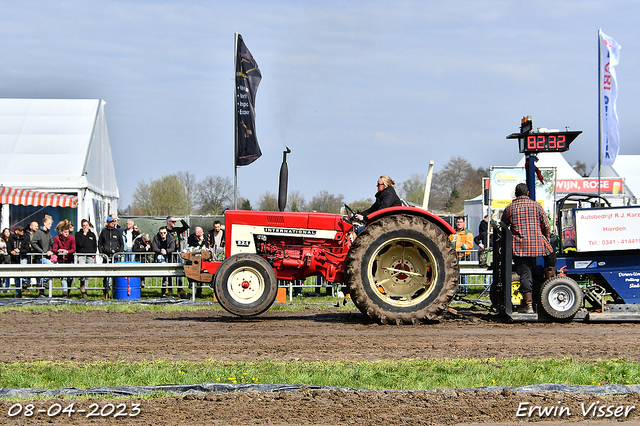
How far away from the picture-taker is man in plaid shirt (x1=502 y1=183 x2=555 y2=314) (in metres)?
8.30

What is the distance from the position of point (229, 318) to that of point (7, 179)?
12069 mm

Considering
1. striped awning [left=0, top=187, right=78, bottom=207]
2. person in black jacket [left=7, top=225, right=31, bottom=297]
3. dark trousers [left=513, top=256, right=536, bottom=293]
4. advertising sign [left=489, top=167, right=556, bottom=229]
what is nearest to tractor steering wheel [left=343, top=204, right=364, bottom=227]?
dark trousers [left=513, top=256, right=536, bottom=293]

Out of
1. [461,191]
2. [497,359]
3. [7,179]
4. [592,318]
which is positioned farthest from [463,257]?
[461,191]

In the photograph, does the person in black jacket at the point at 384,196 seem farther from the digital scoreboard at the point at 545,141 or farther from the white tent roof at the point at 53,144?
the white tent roof at the point at 53,144

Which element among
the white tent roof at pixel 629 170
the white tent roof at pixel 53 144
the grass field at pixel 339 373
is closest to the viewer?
the grass field at pixel 339 373

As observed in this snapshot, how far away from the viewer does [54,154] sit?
19.3 meters

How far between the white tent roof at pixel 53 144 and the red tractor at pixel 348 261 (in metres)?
11.2

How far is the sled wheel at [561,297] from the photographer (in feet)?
27.1

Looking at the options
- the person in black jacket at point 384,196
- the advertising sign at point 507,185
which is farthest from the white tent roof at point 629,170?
the person in black jacket at point 384,196

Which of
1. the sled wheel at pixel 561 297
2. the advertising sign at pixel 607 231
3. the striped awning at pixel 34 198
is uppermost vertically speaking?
the striped awning at pixel 34 198

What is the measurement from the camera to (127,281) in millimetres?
13102

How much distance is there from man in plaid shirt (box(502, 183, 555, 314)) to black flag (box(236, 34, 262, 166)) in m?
5.77

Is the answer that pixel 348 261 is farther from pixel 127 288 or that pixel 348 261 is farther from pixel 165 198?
pixel 165 198

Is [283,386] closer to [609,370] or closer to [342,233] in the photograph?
[609,370]
